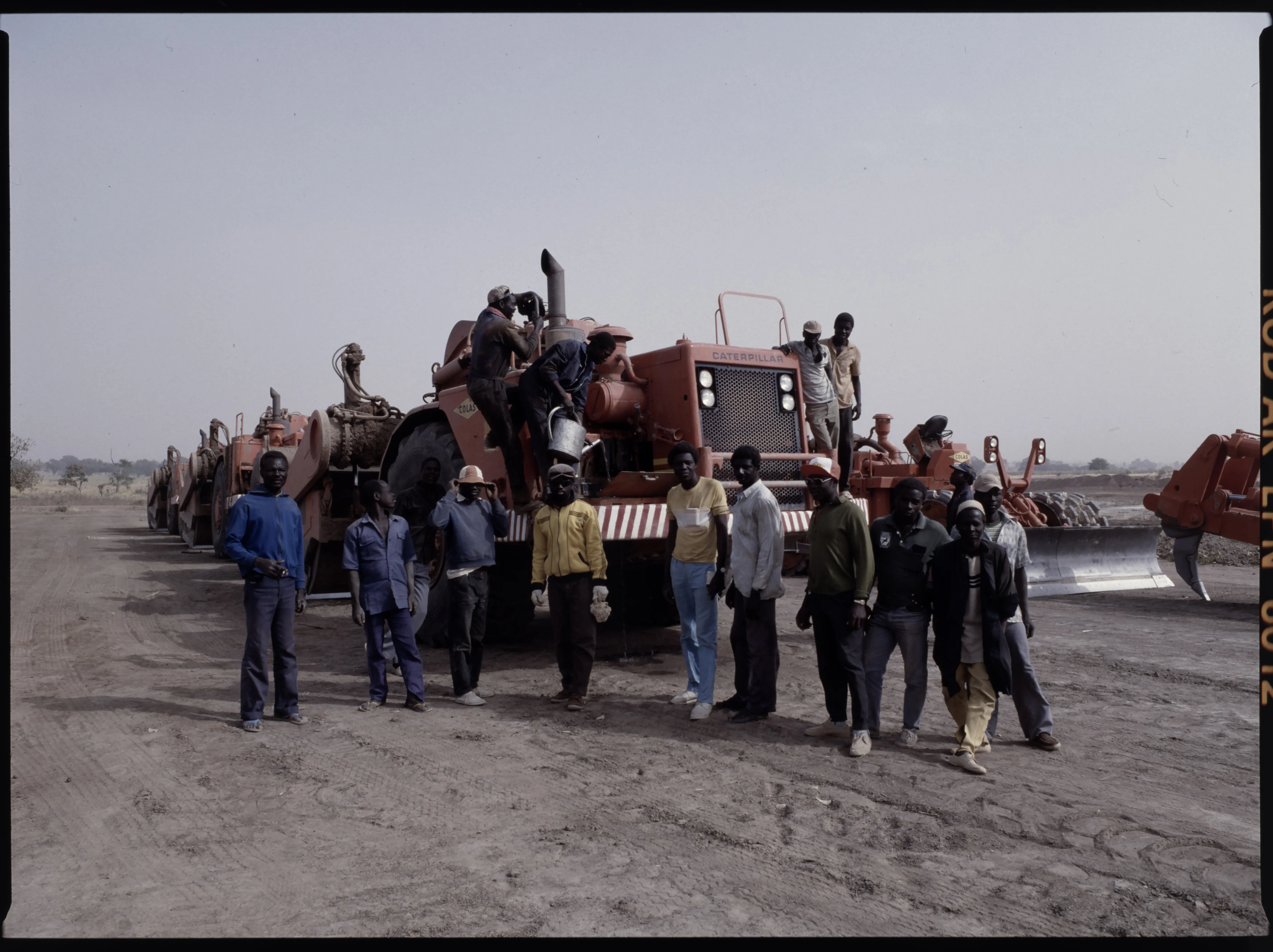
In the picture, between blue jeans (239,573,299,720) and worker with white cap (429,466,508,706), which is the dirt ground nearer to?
blue jeans (239,573,299,720)

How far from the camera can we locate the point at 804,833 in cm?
434

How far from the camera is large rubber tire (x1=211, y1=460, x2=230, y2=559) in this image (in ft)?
61.7

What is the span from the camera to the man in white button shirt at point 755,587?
623cm

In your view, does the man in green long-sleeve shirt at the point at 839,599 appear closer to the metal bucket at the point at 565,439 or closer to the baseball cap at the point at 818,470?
the baseball cap at the point at 818,470

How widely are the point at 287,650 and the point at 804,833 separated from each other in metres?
3.70

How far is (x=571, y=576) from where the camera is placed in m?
6.80

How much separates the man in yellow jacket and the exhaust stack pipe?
6.22ft

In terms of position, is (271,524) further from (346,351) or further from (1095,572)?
(1095,572)

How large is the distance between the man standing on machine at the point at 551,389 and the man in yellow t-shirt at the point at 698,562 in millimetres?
1224

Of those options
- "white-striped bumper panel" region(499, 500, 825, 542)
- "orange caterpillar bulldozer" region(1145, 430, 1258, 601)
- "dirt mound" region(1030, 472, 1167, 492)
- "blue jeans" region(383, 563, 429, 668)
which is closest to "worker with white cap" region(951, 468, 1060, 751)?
"white-striped bumper panel" region(499, 500, 825, 542)

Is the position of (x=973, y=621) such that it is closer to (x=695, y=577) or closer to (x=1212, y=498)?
(x=695, y=577)

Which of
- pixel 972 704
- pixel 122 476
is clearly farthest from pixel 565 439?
pixel 122 476

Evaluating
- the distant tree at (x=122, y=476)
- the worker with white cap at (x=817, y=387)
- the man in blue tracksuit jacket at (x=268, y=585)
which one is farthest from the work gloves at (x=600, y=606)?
the distant tree at (x=122, y=476)

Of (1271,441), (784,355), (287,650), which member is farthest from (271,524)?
(1271,441)
